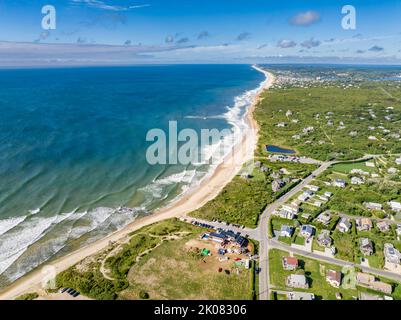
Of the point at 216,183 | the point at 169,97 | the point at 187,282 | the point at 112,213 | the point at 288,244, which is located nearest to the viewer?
the point at 187,282

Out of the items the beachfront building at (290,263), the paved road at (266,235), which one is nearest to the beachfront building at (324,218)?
the paved road at (266,235)

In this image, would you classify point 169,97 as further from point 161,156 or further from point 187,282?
point 187,282

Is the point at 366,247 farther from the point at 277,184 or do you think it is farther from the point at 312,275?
the point at 277,184

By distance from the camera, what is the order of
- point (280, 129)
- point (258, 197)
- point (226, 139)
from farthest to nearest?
point (280, 129), point (226, 139), point (258, 197)

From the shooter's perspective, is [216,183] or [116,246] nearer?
[116,246]

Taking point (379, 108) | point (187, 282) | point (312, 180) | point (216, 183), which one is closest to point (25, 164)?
point (216, 183)

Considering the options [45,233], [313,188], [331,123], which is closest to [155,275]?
[45,233]
